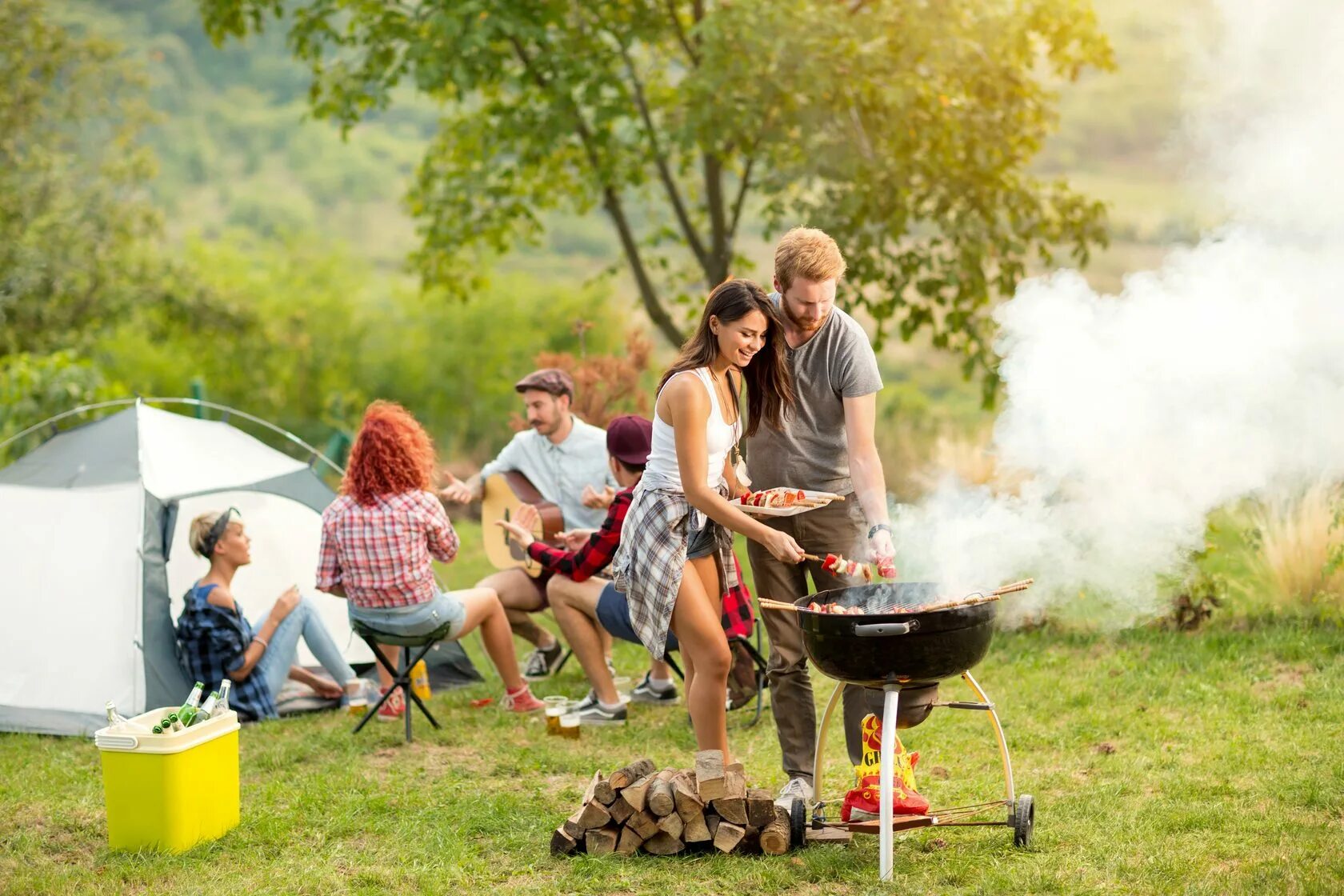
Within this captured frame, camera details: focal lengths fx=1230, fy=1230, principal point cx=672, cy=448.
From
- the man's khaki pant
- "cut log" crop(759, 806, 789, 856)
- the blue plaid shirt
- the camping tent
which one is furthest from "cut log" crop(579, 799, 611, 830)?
the camping tent

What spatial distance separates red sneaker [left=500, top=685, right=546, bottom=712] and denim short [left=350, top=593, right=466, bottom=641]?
53 cm

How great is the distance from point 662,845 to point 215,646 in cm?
240

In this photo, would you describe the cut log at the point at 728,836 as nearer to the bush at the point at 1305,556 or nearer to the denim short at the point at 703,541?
the denim short at the point at 703,541

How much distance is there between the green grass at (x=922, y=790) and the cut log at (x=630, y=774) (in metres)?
0.21

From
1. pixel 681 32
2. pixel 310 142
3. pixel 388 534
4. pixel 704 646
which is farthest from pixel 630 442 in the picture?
pixel 310 142

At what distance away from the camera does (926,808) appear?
335 centimetres

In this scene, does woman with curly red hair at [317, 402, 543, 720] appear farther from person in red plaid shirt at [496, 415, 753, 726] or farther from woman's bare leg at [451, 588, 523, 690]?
person in red plaid shirt at [496, 415, 753, 726]

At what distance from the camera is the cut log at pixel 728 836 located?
3.40 m

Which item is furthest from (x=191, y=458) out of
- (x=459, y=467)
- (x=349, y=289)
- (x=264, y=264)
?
(x=264, y=264)

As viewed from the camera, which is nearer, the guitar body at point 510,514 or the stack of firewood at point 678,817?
the stack of firewood at point 678,817

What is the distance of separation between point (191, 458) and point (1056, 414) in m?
3.79

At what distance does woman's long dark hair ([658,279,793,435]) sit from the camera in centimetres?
332

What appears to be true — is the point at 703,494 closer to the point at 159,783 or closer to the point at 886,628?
the point at 886,628

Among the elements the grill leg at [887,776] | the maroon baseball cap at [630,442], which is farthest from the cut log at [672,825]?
the maroon baseball cap at [630,442]
